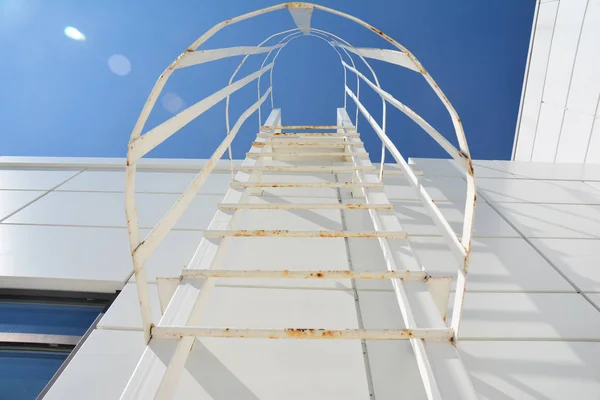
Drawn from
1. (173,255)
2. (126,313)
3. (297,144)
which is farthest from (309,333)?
(297,144)

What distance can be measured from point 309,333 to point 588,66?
13.2ft

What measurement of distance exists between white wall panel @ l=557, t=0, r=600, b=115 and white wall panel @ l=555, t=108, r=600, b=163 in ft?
0.24

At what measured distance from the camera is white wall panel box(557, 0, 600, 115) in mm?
3609

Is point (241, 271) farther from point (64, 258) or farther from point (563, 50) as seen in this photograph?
point (563, 50)

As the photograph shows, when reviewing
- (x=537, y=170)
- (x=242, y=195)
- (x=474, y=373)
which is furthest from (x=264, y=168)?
(x=537, y=170)

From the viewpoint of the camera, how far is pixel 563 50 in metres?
4.18

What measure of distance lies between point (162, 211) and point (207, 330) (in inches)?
59.9

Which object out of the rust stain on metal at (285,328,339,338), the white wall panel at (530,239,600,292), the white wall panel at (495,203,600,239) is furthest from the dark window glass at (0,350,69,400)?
the white wall panel at (495,203,600,239)

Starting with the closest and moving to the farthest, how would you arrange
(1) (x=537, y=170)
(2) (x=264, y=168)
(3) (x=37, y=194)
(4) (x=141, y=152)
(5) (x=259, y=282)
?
(4) (x=141, y=152), (5) (x=259, y=282), (2) (x=264, y=168), (3) (x=37, y=194), (1) (x=537, y=170)

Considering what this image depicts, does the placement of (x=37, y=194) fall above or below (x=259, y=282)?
above

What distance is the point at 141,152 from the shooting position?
90cm

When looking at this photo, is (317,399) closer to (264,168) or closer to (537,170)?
(264,168)

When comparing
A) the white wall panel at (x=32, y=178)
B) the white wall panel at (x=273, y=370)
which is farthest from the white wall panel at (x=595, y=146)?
the white wall panel at (x=32, y=178)

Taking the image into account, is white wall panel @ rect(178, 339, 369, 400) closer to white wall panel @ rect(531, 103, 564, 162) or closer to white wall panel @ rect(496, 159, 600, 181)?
white wall panel @ rect(496, 159, 600, 181)
